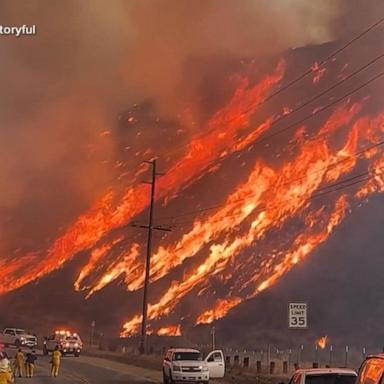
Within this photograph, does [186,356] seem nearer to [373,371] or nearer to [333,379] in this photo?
[333,379]

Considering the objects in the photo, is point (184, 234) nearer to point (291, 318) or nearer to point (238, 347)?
point (238, 347)

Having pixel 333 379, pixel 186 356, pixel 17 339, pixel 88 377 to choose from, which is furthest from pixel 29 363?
pixel 17 339

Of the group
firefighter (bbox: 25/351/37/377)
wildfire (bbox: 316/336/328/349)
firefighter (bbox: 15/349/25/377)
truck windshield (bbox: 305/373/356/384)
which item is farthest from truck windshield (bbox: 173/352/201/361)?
wildfire (bbox: 316/336/328/349)

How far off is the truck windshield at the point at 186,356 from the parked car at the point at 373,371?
82.6 ft

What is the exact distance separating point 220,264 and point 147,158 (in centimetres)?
3583

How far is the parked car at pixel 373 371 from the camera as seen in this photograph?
10.1m

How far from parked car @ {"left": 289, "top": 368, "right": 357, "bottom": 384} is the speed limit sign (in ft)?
26.5

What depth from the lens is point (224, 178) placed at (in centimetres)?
12344

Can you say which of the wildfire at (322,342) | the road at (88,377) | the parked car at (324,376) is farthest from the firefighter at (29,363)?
the wildfire at (322,342)

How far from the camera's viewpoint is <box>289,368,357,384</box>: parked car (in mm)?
15406

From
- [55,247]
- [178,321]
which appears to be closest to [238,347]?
[178,321]

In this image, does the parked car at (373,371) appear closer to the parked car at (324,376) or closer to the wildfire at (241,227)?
the parked car at (324,376)

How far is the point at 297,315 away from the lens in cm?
2423

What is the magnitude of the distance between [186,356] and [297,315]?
42.6 ft
